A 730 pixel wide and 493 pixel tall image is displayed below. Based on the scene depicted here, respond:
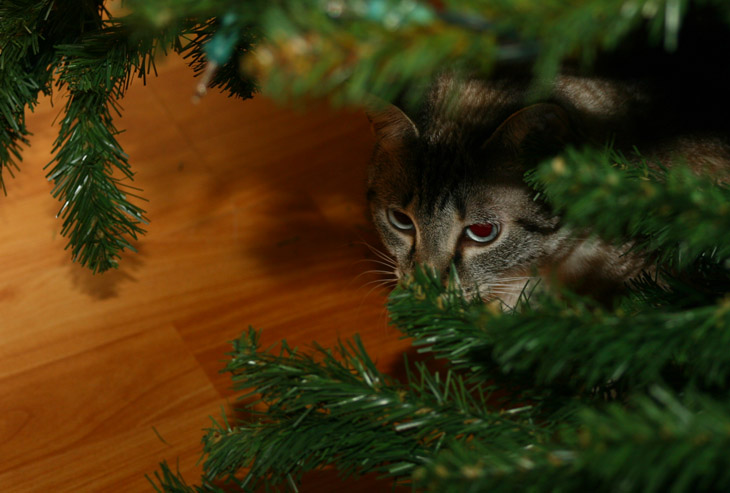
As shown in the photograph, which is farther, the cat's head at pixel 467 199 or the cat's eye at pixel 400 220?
the cat's eye at pixel 400 220

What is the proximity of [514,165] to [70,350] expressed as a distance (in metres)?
0.68

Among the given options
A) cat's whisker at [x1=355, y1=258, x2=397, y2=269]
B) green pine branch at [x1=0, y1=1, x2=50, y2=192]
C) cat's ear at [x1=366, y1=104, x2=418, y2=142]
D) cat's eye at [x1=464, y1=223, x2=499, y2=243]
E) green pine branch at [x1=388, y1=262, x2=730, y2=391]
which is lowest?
green pine branch at [x1=388, y1=262, x2=730, y2=391]

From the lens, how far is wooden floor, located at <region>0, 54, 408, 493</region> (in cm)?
99

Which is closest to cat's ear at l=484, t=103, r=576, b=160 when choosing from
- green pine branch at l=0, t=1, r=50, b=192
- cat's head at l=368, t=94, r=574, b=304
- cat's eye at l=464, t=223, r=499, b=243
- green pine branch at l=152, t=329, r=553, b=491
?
cat's head at l=368, t=94, r=574, b=304

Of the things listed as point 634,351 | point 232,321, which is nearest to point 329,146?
point 232,321

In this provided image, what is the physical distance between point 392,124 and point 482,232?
184 mm

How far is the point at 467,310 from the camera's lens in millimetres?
504

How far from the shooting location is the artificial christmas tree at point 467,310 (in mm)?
302

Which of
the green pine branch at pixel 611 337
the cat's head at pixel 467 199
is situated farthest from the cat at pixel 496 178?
the green pine branch at pixel 611 337

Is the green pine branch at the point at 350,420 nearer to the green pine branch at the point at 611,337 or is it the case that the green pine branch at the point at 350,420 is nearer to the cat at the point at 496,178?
the green pine branch at the point at 611,337

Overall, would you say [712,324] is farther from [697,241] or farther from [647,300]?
[647,300]

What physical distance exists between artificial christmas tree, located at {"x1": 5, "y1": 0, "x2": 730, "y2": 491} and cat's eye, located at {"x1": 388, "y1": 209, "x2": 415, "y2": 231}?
32cm

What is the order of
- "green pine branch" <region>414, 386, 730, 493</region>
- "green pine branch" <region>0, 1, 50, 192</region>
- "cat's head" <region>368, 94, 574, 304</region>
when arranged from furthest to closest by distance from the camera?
"cat's head" <region>368, 94, 574, 304</region> → "green pine branch" <region>0, 1, 50, 192</region> → "green pine branch" <region>414, 386, 730, 493</region>

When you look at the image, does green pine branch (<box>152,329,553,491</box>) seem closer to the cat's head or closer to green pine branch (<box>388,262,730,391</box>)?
green pine branch (<box>388,262,730,391</box>)
